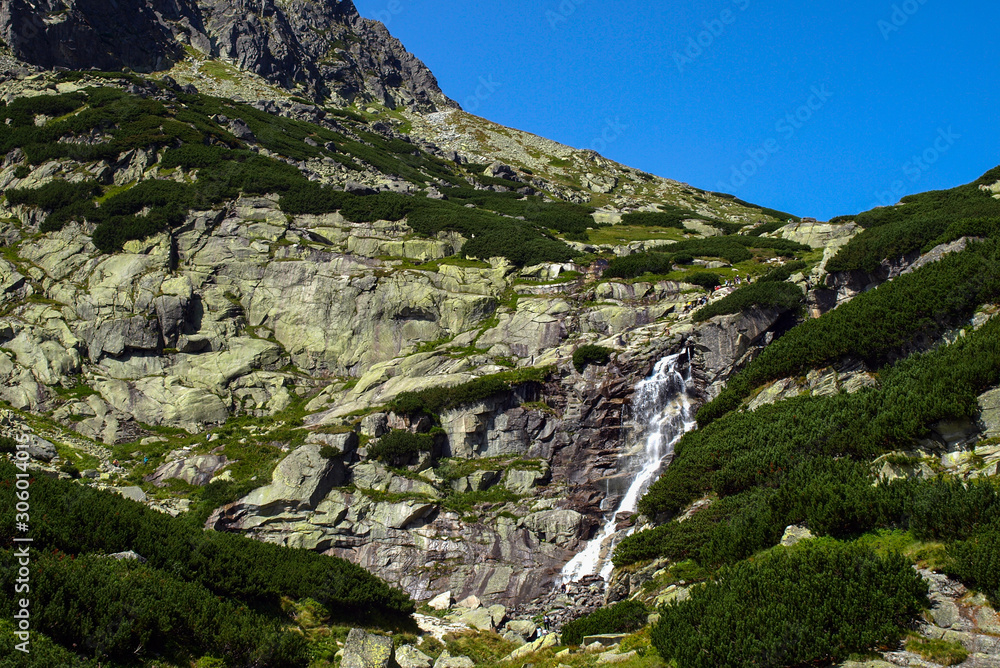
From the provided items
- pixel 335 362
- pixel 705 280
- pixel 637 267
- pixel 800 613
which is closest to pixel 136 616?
pixel 800 613

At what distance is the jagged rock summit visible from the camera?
3115 inches

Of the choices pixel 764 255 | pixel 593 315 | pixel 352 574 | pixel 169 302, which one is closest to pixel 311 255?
pixel 169 302

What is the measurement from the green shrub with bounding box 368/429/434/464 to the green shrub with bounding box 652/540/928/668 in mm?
20268

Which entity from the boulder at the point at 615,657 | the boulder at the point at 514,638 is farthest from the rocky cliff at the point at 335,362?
the boulder at the point at 615,657

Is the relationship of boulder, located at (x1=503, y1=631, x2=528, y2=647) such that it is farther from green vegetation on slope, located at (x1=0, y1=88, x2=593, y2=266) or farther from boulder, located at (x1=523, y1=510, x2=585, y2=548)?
green vegetation on slope, located at (x1=0, y1=88, x2=593, y2=266)

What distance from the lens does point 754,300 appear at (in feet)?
116

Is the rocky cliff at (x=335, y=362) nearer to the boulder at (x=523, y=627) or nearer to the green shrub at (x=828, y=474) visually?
the boulder at (x=523, y=627)

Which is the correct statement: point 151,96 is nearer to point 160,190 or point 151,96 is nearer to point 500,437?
point 160,190

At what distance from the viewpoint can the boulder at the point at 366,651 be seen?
14.5 m

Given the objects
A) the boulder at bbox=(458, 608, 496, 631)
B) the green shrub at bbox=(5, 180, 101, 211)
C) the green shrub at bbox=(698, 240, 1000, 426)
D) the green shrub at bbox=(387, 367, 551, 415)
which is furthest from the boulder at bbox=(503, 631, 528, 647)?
the green shrub at bbox=(5, 180, 101, 211)

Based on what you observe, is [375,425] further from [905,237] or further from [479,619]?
[905,237]

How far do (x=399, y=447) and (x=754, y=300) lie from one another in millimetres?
20353

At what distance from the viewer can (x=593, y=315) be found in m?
39.9

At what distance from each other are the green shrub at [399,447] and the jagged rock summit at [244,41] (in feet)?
247
